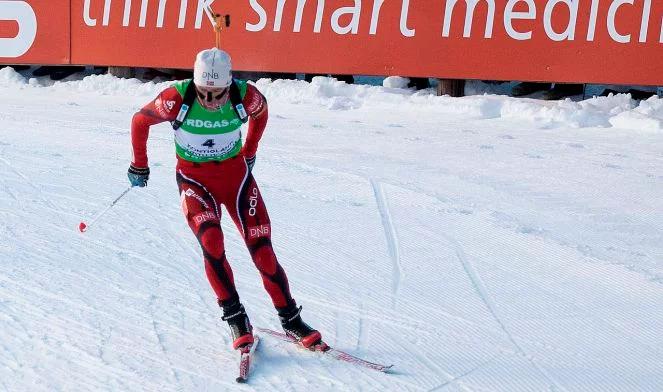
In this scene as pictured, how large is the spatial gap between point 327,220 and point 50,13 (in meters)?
7.90

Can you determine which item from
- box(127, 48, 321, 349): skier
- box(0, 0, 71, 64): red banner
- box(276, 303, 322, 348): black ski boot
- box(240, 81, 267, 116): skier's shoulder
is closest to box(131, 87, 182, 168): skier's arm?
box(127, 48, 321, 349): skier

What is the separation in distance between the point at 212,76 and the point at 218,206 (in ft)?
2.38

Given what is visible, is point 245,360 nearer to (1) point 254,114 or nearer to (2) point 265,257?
(2) point 265,257

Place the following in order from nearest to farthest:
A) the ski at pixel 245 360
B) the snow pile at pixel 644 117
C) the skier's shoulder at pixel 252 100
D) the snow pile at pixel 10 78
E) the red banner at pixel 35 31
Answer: the ski at pixel 245 360
the skier's shoulder at pixel 252 100
the snow pile at pixel 644 117
the red banner at pixel 35 31
the snow pile at pixel 10 78

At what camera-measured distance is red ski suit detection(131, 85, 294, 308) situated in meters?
4.71

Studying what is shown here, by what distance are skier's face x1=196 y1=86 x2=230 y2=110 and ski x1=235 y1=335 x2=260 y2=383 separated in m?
1.22

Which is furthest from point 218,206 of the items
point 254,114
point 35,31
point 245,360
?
point 35,31

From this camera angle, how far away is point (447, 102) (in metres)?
12.1

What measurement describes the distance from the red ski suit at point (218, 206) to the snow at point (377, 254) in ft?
1.21

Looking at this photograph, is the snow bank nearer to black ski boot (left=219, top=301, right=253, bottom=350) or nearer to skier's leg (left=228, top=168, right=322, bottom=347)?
skier's leg (left=228, top=168, right=322, bottom=347)

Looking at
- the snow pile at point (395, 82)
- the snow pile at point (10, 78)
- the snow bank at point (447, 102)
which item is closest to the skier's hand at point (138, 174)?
the snow bank at point (447, 102)

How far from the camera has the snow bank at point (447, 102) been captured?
11.2 metres

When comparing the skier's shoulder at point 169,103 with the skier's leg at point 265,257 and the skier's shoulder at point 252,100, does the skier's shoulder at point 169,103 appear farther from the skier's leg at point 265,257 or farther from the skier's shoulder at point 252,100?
the skier's leg at point 265,257

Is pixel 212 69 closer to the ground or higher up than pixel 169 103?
higher up
